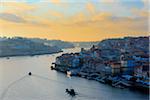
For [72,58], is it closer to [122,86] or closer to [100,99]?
[122,86]

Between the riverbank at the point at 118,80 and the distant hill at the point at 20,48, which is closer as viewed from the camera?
the riverbank at the point at 118,80

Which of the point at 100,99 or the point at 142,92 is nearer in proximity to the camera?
the point at 100,99

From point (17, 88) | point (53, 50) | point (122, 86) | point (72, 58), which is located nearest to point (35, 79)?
point (17, 88)

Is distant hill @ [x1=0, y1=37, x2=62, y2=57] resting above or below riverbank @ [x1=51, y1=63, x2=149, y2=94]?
above

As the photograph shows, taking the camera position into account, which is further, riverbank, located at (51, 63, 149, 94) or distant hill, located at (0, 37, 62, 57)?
distant hill, located at (0, 37, 62, 57)

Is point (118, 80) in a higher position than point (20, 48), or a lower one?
lower

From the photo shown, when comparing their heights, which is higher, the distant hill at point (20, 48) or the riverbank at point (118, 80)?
the distant hill at point (20, 48)

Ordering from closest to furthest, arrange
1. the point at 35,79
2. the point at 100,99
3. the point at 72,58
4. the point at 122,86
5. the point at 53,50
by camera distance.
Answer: the point at 100,99
the point at 122,86
the point at 35,79
the point at 72,58
the point at 53,50

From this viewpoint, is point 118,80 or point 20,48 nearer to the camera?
point 118,80
